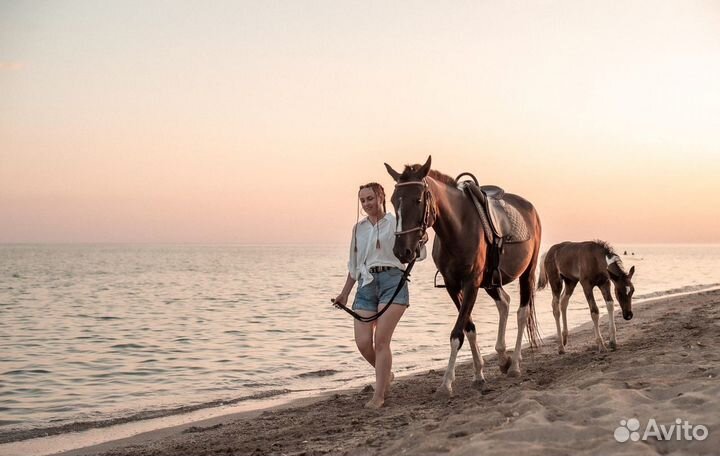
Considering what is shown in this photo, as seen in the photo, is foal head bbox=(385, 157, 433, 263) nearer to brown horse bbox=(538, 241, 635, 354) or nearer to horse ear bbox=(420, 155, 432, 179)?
horse ear bbox=(420, 155, 432, 179)

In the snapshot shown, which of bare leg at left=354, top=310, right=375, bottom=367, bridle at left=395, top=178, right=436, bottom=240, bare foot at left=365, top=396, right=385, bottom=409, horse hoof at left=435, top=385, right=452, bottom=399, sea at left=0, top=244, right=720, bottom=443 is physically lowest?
sea at left=0, top=244, right=720, bottom=443

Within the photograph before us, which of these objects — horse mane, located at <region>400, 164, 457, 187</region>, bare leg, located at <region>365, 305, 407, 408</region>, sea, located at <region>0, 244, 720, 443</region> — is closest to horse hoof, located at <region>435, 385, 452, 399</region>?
bare leg, located at <region>365, 305, 407, 408</region>

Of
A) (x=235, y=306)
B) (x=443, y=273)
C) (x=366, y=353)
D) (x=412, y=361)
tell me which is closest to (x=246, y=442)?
(x=366, y=353)

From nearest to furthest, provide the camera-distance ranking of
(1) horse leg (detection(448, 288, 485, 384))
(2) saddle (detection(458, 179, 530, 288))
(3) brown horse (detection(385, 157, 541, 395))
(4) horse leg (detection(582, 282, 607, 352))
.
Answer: (3) brown horse (detection(385, 157, 541, 395))
(1) horse leg (detection(448, 288, 485, 384))
(2) saddle (detection(458, 179, 530, 288))
(4) horse leg (detection(582, 282, 607, 352))

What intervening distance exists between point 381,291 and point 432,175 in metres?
1.39

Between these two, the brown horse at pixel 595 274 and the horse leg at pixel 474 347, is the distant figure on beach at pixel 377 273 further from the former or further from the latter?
the brown horse at pixel 595 274

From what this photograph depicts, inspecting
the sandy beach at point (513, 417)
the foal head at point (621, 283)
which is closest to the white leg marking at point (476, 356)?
the sandy beach at point (513, 417)

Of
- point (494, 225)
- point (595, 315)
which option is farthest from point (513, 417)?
point (595, 315)

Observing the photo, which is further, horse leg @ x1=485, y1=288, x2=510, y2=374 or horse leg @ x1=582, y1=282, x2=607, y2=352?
horse leg @ x1=582, y1=282, x2=607, y2=352

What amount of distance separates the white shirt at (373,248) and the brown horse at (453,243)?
1.19ft

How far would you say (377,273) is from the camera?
6.53 metres

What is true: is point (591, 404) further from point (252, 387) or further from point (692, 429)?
point (252, 387)

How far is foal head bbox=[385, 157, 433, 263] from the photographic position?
6.02m

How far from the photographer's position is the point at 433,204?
258 inches
